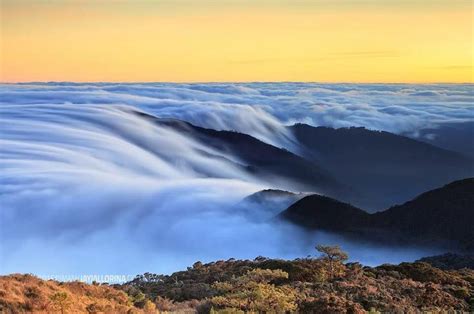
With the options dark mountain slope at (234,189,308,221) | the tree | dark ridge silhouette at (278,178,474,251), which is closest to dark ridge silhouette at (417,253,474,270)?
dark ridge silhouette at (278,178,474,251)

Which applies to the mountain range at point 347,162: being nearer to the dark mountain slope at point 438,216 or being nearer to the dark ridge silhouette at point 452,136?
the dark ridge silhouette at point 452,136

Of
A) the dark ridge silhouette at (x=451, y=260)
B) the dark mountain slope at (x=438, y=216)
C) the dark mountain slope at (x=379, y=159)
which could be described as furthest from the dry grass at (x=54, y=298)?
the dark mountain slope at (x=379, y=159)

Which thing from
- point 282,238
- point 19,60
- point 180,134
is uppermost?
point 19,60

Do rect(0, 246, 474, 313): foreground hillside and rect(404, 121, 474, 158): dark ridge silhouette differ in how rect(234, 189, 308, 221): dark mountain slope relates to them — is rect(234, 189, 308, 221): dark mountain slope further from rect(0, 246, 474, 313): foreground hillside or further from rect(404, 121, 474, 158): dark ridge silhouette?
rect(404, 121, 474, 158): dark ridge silhouette

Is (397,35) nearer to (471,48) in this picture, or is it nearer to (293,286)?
(471,48)

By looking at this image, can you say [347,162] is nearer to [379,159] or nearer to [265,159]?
[379,159]

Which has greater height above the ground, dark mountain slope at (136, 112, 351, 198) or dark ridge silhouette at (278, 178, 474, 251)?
dark mountain slope at (136, 112, 351, 198)

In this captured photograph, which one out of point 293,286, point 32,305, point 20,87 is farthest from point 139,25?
point 32,305
